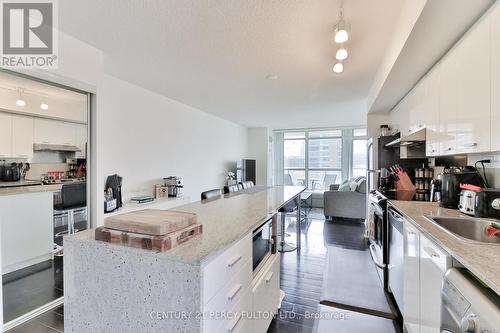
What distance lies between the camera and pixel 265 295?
1580 millimetres

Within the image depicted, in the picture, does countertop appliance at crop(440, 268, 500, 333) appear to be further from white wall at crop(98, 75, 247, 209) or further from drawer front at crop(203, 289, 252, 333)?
white wall at crop(98, 75, 247, 209)

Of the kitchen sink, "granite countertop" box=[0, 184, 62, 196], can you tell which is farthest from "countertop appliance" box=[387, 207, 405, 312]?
"granite countertop" box=[0, 184, 62, 196]

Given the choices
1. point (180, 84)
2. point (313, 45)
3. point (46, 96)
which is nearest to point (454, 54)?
point (313, 45)

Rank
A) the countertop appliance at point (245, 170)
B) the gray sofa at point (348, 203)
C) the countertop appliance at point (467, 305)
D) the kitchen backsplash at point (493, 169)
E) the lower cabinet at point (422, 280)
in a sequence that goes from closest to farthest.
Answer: the countertop appliance at point (467, 305) → the lower cabinet at point (422, 280) → the kitchen backsplash at point (493, 169) → the gray sofa at point (348, 203) → the countertop appliance at point (245, 170)

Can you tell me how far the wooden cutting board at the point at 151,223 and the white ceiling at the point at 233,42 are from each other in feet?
4.95

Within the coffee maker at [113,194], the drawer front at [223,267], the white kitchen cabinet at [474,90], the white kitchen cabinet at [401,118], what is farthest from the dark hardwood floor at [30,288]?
the white kitchen cabinet at [401,118]

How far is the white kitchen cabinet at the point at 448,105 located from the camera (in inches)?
69.2

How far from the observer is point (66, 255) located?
1.13 m

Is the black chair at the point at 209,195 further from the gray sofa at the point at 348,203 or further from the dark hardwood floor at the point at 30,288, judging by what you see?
the gray sofa at the point at 348,203

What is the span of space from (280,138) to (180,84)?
207 inches

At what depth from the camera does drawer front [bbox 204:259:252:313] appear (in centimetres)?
98

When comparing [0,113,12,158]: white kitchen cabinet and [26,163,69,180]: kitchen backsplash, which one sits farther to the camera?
[26,163,69,180]: kitchen backsplash

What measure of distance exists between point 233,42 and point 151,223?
188cm

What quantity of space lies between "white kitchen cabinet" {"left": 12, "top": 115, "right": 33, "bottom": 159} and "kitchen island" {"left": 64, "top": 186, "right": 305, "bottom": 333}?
1.52 metres
